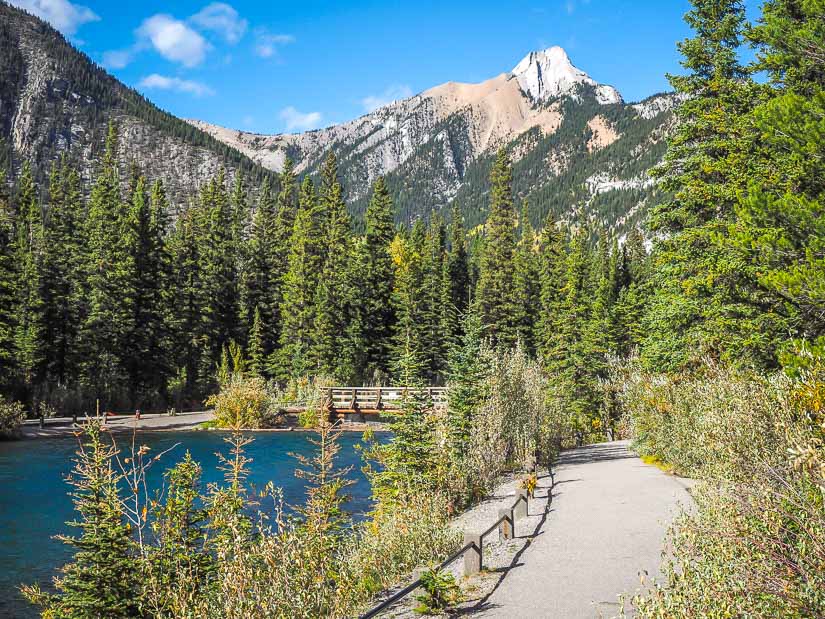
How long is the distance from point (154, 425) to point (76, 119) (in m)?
146

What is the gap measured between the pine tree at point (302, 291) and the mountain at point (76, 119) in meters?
94.6

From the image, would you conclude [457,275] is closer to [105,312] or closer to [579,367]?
[579,367]

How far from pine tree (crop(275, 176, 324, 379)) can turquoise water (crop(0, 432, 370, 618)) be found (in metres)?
15.3

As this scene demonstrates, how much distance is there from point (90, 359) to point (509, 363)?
112 ft

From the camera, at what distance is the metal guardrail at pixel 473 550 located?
264 inches

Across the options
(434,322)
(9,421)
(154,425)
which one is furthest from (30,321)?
(434,322)

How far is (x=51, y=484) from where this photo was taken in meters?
20.3

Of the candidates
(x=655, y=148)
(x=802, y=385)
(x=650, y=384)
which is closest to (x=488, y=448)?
(x=650, y=384)

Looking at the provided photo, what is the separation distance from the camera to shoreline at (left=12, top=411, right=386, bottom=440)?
31.2 m

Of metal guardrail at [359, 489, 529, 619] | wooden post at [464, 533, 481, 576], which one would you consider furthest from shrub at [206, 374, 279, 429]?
wooden post at [464, 533, 481, 576]

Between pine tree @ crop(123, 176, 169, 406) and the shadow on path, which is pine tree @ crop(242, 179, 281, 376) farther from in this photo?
the shadow on path

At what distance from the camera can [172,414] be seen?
132 ft

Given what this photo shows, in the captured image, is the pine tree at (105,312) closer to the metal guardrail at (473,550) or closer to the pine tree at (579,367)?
the pine tree at (579,367)

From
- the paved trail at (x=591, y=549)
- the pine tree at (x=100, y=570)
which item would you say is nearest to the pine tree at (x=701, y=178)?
the paved trail at (x=591, y=549)
